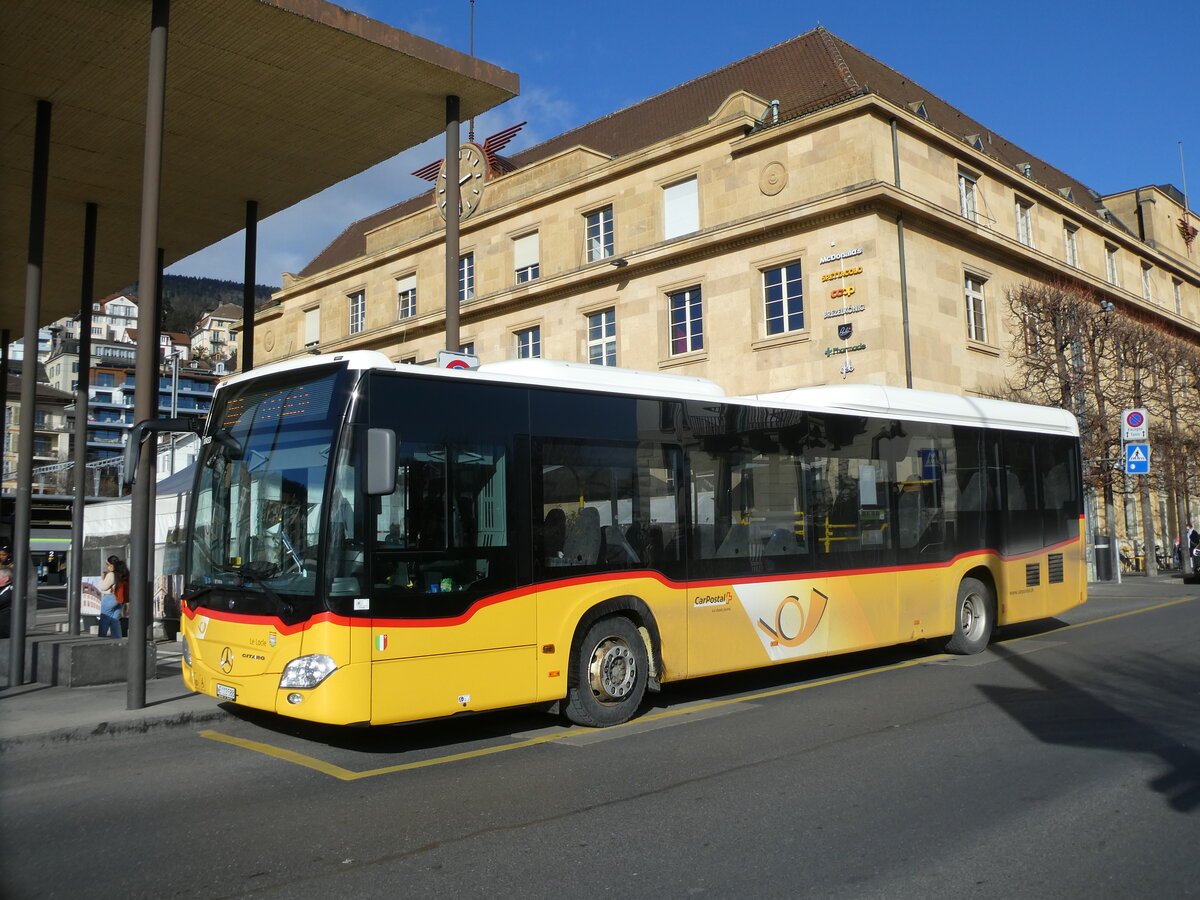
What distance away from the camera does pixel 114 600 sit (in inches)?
595

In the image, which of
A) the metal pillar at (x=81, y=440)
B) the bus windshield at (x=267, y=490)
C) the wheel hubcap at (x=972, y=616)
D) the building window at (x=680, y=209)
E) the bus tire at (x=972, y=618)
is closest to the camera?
the bus windshield at (x=267, y=490)

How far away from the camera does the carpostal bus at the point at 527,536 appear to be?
711cm

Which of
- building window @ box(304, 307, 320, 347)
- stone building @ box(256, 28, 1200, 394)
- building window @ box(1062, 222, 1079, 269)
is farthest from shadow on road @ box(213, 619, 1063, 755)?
building window @ box(304, 307, 320, 347)

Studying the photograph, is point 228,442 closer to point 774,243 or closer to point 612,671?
point 612,671

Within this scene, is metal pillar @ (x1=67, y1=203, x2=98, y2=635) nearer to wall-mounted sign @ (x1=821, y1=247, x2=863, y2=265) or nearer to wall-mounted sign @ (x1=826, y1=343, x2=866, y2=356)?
wall-mounted sign @ (x1=826, y1=343, x2=866, y2=356)

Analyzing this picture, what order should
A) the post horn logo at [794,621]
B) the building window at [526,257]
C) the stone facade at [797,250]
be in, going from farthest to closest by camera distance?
the building window at [526,257] → the stone facade at [797,250] → the post horn logo at [794,621]

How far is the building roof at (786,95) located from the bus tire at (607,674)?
21.4m

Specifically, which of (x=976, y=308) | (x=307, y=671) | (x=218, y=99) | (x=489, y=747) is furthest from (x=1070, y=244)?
(x=307, y=671)

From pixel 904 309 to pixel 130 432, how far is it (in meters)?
21.7

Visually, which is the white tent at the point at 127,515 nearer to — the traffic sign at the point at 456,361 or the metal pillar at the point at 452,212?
the metal pillar at the point at 452,212

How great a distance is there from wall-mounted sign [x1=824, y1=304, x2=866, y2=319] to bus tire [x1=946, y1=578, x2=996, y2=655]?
14.2 m

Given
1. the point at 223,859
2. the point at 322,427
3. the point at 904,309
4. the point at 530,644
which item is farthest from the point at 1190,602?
the point at 223,859

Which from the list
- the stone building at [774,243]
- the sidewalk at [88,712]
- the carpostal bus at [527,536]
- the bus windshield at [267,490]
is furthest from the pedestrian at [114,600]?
the stone building at [774,243]

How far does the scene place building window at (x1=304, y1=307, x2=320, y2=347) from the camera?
151ft
